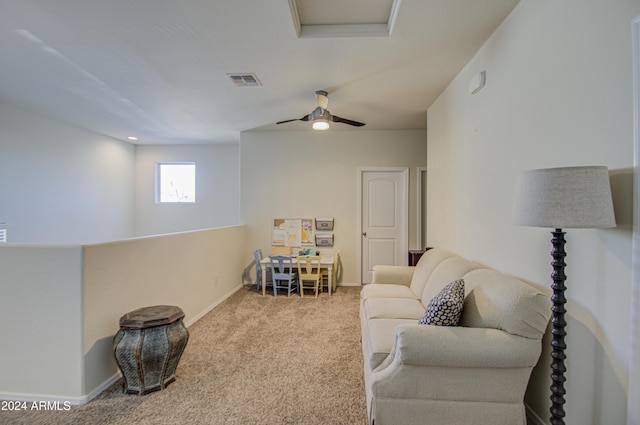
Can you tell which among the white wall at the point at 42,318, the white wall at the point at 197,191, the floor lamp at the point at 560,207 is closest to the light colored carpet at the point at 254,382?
the white wall at the point at 42,318

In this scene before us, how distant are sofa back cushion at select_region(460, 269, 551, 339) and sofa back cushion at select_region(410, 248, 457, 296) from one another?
95 cm

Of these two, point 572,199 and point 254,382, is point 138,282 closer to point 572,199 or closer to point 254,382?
point 254,382

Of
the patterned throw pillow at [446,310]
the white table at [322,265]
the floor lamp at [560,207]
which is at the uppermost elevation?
the floor lamp at [560,207]

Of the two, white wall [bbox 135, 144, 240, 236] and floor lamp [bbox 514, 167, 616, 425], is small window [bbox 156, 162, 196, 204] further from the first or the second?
floor lamp [bbox 514, 167, 616, 425]

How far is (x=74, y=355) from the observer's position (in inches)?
83.3

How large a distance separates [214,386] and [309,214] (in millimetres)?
3378

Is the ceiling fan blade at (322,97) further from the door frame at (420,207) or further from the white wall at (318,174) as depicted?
the door frame at (420,207)

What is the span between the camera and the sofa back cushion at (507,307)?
62.7 inches

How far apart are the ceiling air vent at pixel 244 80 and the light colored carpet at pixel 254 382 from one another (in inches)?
106

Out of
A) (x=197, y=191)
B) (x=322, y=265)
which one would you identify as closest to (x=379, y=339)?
(x=322, y=265)

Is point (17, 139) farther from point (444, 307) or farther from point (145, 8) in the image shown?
point (444, 307)

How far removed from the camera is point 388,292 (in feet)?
10.1

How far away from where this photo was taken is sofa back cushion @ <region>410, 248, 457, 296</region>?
2.98 meters

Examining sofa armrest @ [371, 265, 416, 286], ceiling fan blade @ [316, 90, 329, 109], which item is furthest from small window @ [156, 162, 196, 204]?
sofa armrest @ [371, 265, 416, 286]
